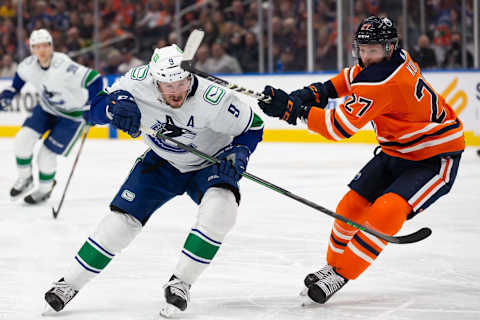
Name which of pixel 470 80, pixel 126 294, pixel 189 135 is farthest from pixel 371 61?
pixel 470 80

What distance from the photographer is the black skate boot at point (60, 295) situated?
2814mm

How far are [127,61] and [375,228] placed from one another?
8295mm

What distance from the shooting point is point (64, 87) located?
573cm

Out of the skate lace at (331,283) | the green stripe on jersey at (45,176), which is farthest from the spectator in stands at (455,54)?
the skate lace at (331,283)

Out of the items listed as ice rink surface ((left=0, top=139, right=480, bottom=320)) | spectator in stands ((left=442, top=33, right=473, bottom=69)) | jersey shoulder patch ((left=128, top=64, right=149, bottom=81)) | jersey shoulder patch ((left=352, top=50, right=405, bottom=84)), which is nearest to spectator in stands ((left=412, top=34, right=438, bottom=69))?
spectator in stands ((left=442, top=33, right=473, bottom=69))

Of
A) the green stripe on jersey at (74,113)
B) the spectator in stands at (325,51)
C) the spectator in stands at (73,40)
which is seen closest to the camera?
the green stripe on jersey at (74,113)

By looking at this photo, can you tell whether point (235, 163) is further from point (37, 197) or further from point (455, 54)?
point (455, 54)

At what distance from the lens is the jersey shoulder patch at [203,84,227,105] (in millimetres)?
2857

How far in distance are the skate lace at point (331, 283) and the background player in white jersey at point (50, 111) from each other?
304 cm

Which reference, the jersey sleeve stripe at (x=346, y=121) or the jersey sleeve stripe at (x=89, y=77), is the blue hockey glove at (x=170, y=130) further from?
the jersey sleeve stripe at (x=89, y=77)

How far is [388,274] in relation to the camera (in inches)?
138

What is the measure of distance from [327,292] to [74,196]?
336cm

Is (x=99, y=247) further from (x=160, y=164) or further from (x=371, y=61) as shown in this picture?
(x=371, y=61)

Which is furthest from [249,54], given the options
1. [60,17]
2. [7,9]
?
[7,9]
